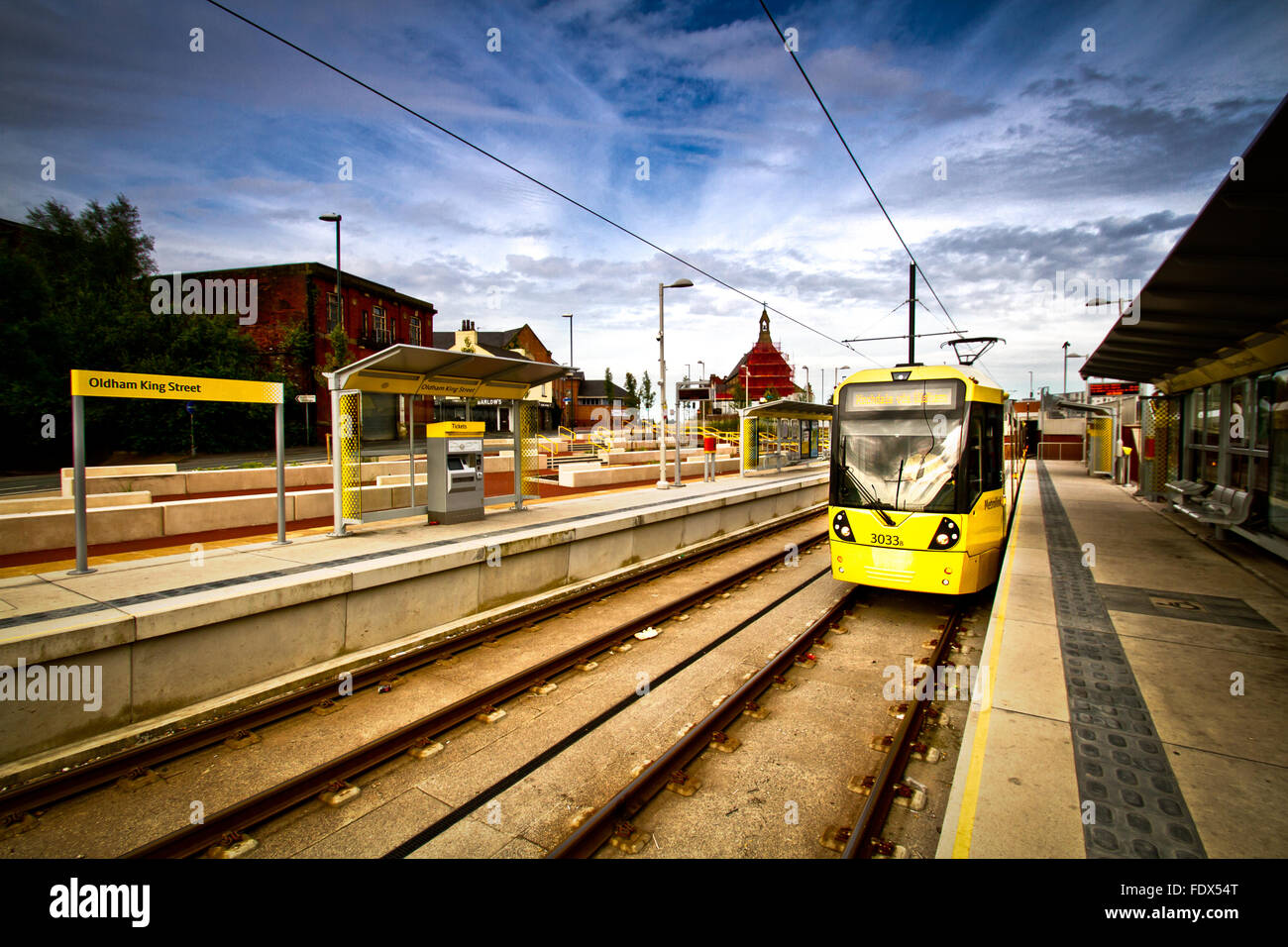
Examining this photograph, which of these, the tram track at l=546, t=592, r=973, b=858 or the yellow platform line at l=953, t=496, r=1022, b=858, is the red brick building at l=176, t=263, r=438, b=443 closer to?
the tram track at l=546, t=592, r=973, b=858

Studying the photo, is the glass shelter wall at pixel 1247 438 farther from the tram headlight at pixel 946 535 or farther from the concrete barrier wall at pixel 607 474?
the concrete barrier wall at pixel 607 474

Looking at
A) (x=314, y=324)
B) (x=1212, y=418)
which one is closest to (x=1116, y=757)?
(x=1212, y=418)

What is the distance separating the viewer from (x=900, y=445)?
7.75m

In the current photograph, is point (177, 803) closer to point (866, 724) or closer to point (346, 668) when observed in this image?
point (346, 668)

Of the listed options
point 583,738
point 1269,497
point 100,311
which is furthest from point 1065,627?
point 100,311

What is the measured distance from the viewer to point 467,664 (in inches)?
250

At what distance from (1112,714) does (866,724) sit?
5.70ft

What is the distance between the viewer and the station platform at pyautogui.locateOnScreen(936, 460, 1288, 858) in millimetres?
3004

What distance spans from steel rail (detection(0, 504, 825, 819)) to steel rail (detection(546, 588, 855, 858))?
3.15 m

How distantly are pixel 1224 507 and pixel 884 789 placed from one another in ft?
36.2

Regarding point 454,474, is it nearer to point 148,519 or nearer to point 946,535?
point 148,519

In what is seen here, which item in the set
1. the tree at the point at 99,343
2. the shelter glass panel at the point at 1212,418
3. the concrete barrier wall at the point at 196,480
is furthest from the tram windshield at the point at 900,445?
the tree at the point at 99,343
